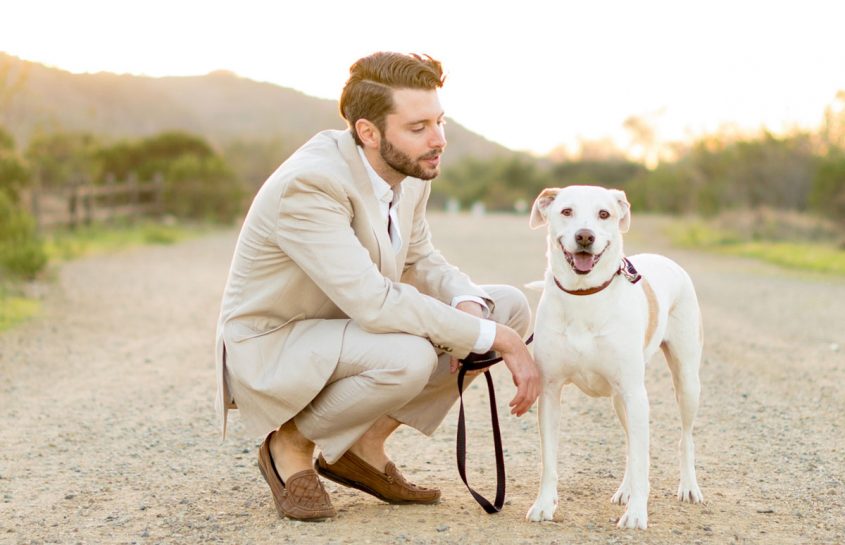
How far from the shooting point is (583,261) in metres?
4.28

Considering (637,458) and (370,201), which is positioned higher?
(370,201)

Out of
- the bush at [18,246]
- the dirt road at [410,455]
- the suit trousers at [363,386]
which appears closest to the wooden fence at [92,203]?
the bush at [18,246]

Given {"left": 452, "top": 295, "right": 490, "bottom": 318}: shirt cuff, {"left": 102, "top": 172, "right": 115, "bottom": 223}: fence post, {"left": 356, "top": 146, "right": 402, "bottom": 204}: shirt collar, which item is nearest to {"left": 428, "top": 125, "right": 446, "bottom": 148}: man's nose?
{"left": 356, "top": 146, "right": 402, "bottom": 204}: shirt collar

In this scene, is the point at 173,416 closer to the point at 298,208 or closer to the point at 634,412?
the point at 298,208

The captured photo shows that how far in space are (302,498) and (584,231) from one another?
1.57 m

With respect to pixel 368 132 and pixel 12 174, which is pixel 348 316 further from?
pixel 12 174

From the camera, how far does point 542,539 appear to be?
4098 millimetres

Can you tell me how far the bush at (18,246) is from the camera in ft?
43.5

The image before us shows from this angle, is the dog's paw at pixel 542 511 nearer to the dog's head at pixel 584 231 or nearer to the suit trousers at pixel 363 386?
the suit trousers at pixel 363 386

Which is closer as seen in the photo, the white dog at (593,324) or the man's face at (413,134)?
the white dog at (593,324)

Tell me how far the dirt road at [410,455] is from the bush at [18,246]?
2852 millimetres

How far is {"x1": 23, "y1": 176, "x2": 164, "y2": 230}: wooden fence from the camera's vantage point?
931 inches

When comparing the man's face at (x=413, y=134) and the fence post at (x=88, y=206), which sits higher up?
A: the man's face at (x=413, y=134)

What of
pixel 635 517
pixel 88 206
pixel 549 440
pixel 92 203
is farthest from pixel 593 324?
pixel 92 203
